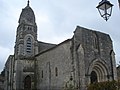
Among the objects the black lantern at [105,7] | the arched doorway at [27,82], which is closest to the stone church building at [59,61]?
the arched doorway at [27,82]

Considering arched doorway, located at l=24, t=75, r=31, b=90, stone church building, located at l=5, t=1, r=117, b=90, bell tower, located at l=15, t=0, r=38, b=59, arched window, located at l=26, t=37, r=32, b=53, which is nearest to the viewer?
stone church building, located at l=5, t=1, r=117, b=90

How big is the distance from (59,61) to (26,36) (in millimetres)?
11268

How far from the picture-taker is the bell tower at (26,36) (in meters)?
35.3

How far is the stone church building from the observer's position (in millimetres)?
24766

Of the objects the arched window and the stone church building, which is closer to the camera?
the stone church building

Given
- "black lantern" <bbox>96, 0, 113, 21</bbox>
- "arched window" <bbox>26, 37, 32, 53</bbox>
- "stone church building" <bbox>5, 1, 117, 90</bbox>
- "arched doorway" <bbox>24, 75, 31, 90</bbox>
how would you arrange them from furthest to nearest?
"arched window" <bbox>26, 37, 32, 53</bbox>
"arched doorway" <bbox>24, 75, 31, 90</bbox>
"stone church building" <bbox>5, 1, 117, 90</bbox>
"black lantern" <bbox>96, 0, 113, 21</bbox>

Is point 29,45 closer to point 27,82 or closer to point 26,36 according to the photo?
point 26,36

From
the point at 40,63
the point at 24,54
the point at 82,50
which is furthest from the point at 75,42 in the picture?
the point at 24,54

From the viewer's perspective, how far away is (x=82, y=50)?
25219 millimetres

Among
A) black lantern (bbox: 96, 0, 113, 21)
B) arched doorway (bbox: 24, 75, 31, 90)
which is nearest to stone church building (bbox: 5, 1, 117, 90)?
arched doorway (bbox: 24, 75, 31, 90)

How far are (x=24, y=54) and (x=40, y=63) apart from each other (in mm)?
4026

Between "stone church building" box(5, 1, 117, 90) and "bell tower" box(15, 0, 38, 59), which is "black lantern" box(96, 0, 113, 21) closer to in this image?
"stone church building" box(5, 1, 117, 90)

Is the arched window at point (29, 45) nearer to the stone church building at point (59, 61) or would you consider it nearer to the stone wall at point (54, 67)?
the stone church building at point (59, 61)

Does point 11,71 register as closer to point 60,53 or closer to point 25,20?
point 25,20
